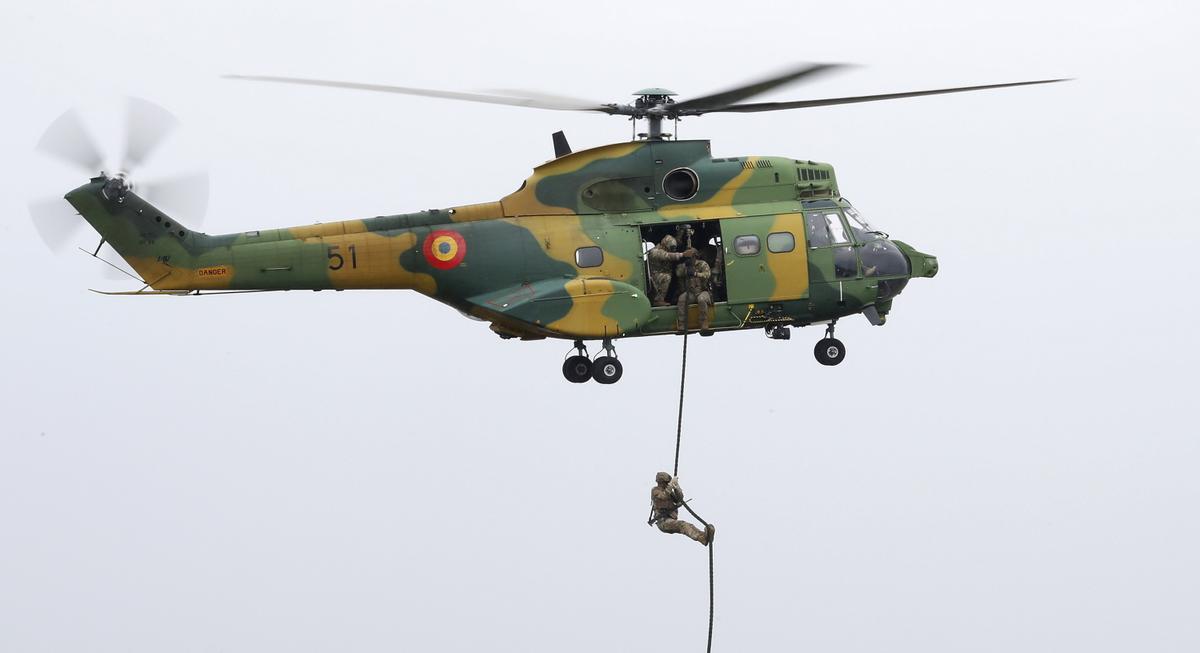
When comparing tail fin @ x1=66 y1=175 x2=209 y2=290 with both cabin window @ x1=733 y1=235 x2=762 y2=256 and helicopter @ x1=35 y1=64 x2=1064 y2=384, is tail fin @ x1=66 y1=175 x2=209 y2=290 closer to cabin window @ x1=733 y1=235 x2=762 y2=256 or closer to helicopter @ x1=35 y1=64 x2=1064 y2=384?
helicopter @ x1=35 y1=64 x2=1064 y2=384

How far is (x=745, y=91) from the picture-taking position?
27.5 metres

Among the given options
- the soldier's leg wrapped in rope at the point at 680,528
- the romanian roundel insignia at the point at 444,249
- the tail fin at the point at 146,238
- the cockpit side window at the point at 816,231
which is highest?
the cockpit side window at the point at 816,231

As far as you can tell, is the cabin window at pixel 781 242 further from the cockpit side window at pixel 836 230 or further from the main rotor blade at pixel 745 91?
the main rotor blade at pixel 745 91

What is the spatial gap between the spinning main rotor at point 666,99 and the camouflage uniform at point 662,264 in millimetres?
1477

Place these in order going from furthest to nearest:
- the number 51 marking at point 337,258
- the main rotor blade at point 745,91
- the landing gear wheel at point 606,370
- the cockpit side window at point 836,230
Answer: the cockpit side window at point 836,230 < the landing gear wheel at point 606,370 < the number 51 marking at point 337,258 < the main rotor blade at point 745,91

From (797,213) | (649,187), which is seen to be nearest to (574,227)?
(649,187)

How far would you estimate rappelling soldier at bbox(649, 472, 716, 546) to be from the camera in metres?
25.0

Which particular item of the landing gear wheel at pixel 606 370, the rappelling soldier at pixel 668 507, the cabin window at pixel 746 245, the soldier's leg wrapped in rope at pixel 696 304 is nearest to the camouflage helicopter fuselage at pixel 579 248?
the cabin window at pixel 746 245

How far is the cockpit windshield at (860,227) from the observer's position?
28.8 meters

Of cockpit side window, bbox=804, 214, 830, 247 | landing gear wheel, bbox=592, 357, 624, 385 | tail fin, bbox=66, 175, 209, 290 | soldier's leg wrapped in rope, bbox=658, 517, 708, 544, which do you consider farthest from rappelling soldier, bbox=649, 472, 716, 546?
tail fin, bbox=66, 175, 209, 290

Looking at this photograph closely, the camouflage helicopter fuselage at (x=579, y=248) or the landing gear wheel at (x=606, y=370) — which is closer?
the camouflage helicopter fuselage at (x=579, y=248)

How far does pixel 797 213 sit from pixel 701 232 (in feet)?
4.18

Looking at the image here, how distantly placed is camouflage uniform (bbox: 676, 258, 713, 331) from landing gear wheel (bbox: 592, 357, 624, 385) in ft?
3.20

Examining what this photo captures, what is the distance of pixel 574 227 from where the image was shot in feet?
91.7
